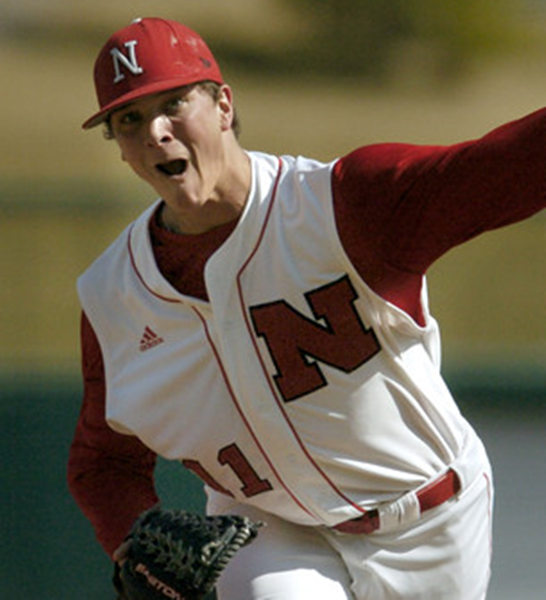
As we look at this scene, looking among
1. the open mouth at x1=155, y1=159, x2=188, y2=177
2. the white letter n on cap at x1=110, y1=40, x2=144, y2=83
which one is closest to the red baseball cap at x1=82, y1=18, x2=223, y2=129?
the white letter n on cap at x1=110, y1=40, x2=144, y2=83

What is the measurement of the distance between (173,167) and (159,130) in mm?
83

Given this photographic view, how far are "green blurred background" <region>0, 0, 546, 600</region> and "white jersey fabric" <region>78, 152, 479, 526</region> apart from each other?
3.84ft

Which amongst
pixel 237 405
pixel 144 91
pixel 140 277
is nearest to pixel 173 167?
pixel 144 91

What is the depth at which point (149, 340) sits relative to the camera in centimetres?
285

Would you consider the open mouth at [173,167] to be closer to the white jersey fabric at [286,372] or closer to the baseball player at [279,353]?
the baseball player at [279,353]

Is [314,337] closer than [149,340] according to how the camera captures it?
Yes

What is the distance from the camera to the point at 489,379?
4.32 meters

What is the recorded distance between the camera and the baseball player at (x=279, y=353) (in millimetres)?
2615

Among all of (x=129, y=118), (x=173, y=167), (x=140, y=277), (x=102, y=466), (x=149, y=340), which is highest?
(x=129, y=118)

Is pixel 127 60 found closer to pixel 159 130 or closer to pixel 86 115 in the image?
pixel 159 130

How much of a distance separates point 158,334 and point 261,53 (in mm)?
1446

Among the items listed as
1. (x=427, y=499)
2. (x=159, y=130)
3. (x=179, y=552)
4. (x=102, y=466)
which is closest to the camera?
(x=179, y=552)

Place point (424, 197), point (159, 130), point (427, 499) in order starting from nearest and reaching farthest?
point (424, 197), point (159, 130), point (427, 499)

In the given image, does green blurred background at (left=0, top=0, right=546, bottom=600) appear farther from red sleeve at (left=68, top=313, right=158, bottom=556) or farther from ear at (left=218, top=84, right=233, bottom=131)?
ear at (left=218, top=84, right=233, bottom=131)
